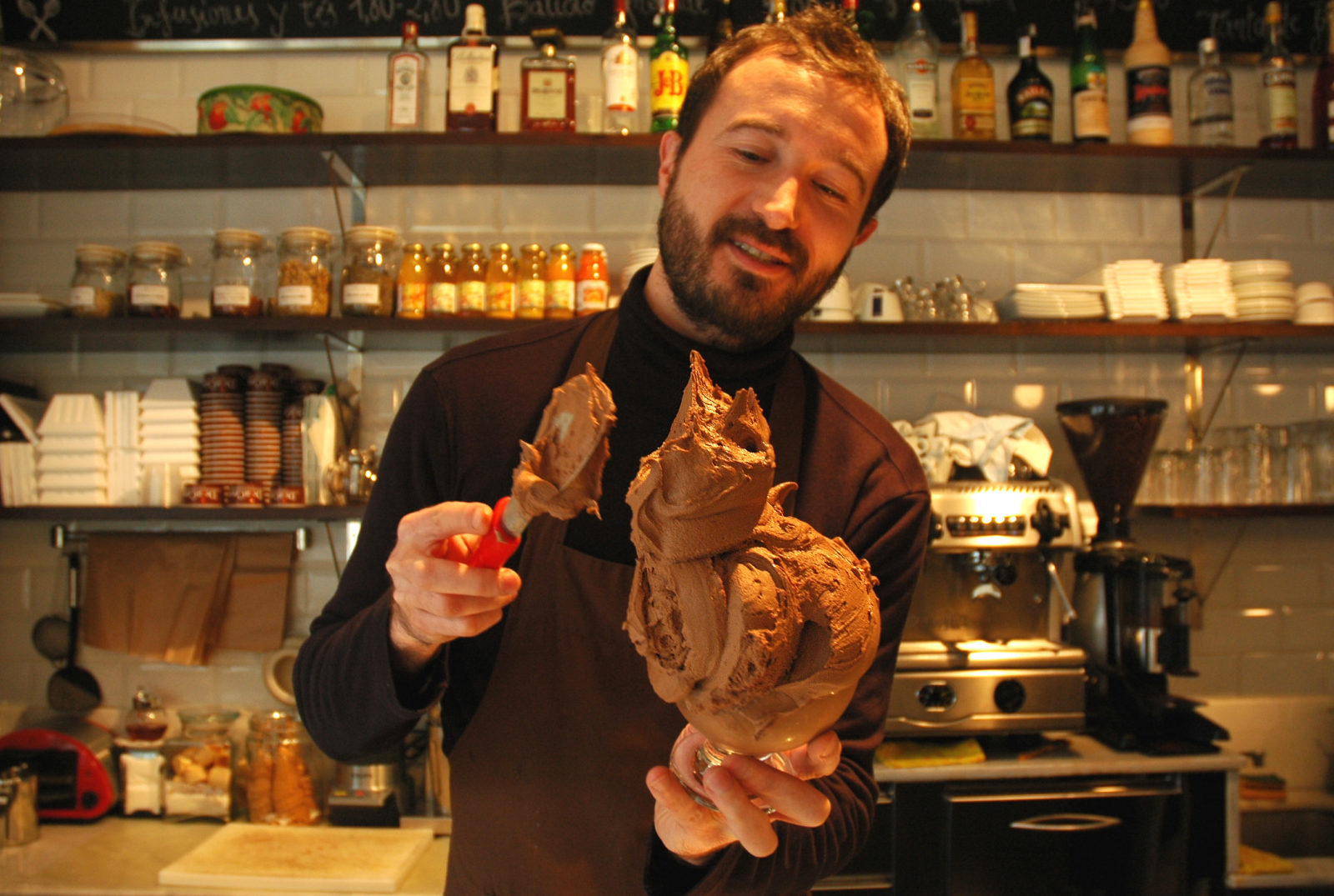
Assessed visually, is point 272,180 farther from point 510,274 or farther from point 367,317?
point 510,274

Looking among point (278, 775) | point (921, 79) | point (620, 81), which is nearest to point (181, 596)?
point (278, 775)

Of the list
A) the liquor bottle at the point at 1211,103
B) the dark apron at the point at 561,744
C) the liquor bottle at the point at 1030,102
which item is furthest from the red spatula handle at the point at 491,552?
the liquor bottle at the point at 1211,103

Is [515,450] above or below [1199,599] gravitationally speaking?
above

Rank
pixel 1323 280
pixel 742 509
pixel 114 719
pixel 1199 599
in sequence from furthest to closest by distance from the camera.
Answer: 1. pixel 1323 280
2. pixel 114 719
3. pixel 1199 599
4. pixel 742 509

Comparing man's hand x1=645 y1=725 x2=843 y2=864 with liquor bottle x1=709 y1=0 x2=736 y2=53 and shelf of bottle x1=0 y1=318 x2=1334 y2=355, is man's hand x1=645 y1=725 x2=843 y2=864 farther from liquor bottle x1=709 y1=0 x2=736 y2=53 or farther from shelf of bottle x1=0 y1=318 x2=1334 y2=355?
liquor bottle x1=709 y1=0 x2=736 y2=53

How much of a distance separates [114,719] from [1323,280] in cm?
373

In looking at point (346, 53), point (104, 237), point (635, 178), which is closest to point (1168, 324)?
point (635, 178)

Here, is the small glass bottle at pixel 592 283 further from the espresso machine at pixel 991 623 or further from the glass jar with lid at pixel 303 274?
the espresso machine at pixel 991 623

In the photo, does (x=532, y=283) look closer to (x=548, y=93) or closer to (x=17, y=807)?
(x=548, y=93)

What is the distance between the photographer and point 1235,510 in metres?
2.43

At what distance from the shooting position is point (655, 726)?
1216 millimetres

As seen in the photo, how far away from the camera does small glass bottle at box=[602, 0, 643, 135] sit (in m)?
2.39

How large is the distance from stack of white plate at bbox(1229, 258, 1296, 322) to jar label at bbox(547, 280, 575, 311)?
1760 mm

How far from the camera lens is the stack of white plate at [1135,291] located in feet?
8.04
